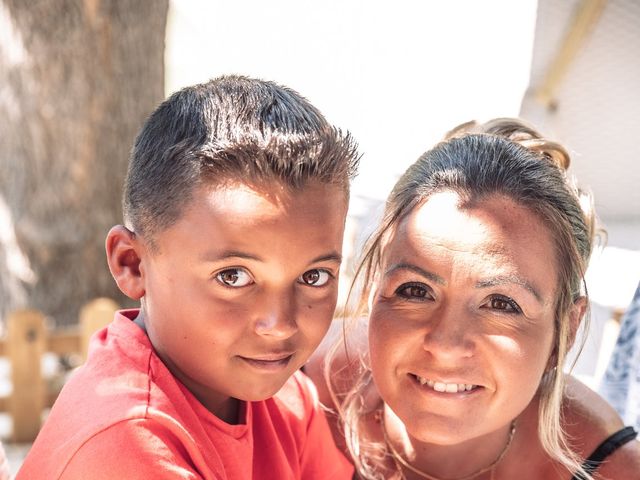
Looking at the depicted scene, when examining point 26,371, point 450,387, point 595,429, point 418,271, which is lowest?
point 26,371

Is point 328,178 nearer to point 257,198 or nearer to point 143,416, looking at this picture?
point 257,198

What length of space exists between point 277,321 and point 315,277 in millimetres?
165

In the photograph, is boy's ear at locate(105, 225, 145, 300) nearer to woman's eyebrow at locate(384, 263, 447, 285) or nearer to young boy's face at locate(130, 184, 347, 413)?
young boy's face at locate(130, 184, 347, 413)

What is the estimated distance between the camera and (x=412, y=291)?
198 cm

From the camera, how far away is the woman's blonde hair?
6.49 feet

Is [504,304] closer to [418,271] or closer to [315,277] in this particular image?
[418,271]

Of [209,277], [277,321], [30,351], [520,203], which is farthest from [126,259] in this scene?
[30,351]

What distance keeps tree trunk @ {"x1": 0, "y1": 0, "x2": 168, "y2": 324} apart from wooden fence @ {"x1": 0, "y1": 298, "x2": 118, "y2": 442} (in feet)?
2.35

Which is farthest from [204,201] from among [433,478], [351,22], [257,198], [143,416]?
[351,22]

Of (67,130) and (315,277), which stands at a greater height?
(315,277)

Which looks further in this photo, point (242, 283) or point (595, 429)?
point (595, 429)

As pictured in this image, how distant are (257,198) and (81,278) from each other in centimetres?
373

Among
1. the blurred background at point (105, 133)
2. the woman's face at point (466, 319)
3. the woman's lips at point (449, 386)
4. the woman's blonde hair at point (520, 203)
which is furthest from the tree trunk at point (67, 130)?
the woman's lips at point (449, 386)

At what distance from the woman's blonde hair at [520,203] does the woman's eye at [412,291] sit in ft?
0.60
